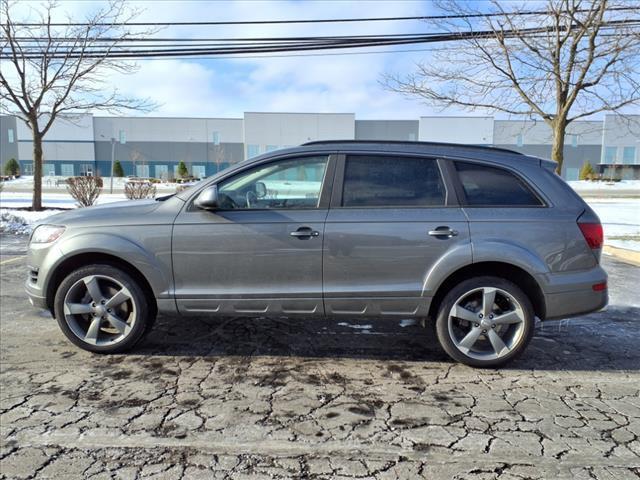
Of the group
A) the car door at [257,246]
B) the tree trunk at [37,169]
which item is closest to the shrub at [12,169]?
the tree trunk at [37,169]

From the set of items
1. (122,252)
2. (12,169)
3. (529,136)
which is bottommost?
(122,252)

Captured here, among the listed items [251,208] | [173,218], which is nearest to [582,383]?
[251,208]

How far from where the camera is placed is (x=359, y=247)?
3.76 metres

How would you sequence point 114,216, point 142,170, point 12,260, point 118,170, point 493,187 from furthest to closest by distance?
1. point 142,170
2. point 118,170
3. point 12,260
4. point 114,216
5. point 493,187

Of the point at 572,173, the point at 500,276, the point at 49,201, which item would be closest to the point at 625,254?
the point at 500,276

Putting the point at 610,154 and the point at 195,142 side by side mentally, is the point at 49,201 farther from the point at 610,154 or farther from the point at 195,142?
the point at 610,154

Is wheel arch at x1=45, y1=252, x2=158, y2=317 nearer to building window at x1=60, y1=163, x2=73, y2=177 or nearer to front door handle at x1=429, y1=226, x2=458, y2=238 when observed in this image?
front door handle at x1=429, y1=226, x2=458, y2=238

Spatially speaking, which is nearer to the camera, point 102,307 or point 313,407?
point 313,407

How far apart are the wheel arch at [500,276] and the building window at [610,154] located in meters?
67.9

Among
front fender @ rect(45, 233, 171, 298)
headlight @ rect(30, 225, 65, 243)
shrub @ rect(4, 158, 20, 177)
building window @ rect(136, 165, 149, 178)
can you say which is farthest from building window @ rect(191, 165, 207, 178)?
front fender @ rect(45, 233, 171, 298)

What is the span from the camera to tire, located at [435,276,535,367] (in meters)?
3.79

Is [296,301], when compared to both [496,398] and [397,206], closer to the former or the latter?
[397,206]

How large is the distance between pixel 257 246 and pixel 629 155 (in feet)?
233

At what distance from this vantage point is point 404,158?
12.8ft
